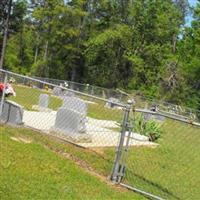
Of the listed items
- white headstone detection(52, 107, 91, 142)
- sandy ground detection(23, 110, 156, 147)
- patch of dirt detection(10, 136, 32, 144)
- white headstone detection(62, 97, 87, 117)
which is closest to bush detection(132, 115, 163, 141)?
sandy ground detection(23, 110, 156, 147)

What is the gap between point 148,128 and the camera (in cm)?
1717

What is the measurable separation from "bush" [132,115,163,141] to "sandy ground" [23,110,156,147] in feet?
1.41

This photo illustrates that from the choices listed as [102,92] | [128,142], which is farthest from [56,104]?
[102,92]

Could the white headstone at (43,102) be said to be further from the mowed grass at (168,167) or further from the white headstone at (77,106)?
the white headstone at (77,106)

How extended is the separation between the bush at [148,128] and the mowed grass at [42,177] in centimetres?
644

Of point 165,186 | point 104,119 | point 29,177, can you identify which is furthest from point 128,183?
point 104,119

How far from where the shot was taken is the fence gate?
978cm

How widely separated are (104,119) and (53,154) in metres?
7.48

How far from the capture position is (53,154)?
407 inches

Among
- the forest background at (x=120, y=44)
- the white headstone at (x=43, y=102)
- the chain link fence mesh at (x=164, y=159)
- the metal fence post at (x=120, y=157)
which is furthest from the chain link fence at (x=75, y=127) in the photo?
the forest background at (x=120, y=44)

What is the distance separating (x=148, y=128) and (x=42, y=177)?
29.7ft

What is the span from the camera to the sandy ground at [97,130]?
13316 mm

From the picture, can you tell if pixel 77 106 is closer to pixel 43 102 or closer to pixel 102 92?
pixel 43 102

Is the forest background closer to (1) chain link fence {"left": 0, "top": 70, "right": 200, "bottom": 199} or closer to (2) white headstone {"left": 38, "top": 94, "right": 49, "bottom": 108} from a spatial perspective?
(2) white headstone {"left": 38, "top": 94, "right": 49, "bottom": 108}
